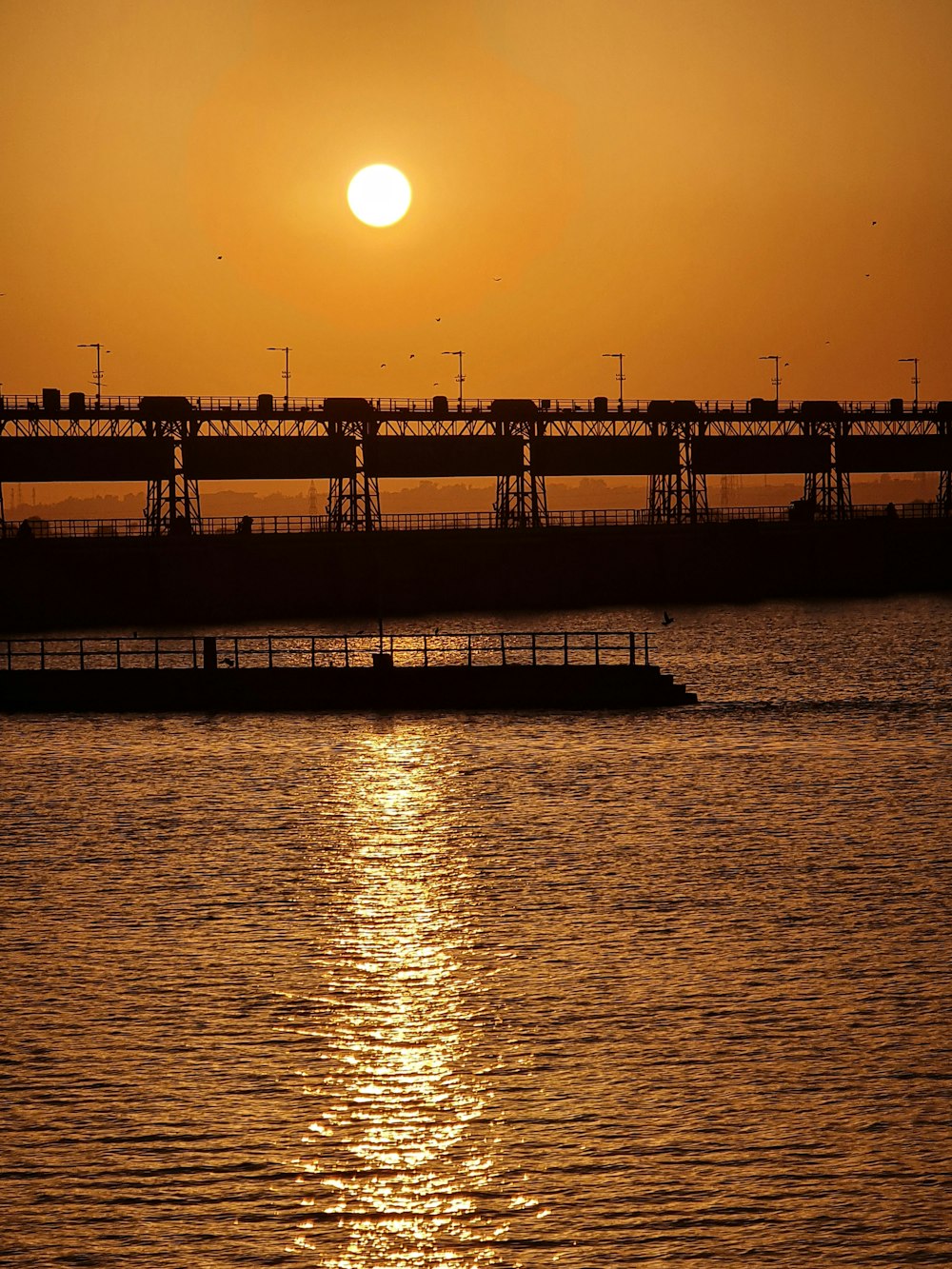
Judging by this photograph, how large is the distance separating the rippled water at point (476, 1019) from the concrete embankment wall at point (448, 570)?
3246 inches

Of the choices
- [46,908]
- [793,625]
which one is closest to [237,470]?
[793,625]

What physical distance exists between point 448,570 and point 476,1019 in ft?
430

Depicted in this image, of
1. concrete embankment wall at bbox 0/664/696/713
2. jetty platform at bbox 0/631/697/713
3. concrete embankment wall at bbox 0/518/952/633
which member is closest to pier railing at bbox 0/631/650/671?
concrete embankment wall at bbox 0/518/952/633

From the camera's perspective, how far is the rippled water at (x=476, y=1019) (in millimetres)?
16750

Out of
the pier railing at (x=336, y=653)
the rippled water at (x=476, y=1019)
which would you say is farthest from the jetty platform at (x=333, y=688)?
the pier railing at (x=336, y=653)

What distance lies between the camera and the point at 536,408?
155 m

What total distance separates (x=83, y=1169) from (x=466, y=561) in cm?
13702

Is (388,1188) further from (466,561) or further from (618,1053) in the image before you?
(466,561)

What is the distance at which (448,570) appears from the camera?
506 feet

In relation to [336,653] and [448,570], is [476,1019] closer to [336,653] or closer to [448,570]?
[336,653]

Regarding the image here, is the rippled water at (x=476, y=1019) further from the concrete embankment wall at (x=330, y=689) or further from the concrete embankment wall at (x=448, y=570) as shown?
the concrete embankment wall at (x=448, y=570)

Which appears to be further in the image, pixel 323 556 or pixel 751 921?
pixel 323 556

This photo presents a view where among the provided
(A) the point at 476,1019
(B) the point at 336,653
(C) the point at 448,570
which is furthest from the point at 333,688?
(C) the point at 448,570

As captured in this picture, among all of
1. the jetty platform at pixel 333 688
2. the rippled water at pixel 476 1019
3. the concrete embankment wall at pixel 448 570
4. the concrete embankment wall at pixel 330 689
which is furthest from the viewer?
the concrete embankment wall at pixel 448 570
